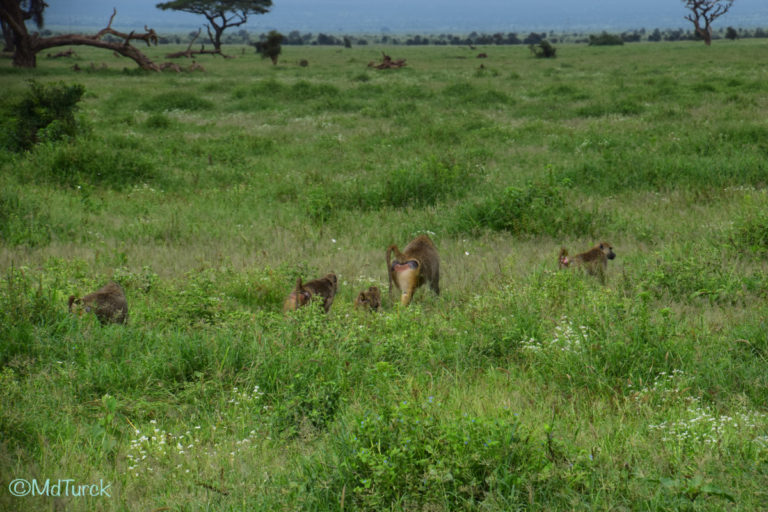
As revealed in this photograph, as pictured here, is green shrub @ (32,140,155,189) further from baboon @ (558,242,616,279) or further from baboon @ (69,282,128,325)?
baboon @ (558,242,616,279)

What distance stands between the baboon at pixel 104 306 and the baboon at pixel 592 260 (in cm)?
471

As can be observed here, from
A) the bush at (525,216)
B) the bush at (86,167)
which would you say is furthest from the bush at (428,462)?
the bush at (86,167)

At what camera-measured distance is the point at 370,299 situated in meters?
6.65

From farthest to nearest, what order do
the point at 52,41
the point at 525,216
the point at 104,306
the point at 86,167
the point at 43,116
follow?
the point at 52,41 < the point at 43,116 < the point at 86,167 < the point at 525,216 < the point at 104,306

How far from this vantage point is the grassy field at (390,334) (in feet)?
11.3

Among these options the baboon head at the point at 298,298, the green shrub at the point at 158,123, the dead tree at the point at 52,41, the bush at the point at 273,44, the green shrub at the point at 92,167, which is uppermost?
the bush at the point at 273,44

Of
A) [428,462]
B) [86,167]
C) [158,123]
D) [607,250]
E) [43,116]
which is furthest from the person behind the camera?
[158,123]

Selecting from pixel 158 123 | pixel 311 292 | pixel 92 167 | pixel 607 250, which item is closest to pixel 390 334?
pixel 311 292

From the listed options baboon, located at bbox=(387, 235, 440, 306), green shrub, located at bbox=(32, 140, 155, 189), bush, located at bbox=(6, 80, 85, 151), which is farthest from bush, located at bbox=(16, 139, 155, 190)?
baboon, located at bbox=(387, 235, 440, 306)

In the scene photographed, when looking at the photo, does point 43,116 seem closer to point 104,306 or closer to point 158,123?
point 158,123

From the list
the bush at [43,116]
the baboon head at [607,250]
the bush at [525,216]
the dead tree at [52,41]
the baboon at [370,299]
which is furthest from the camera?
the dead tree at [52,41]

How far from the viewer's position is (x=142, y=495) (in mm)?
3555

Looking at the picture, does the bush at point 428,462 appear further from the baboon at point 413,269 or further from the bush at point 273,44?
the bush at point 273,44

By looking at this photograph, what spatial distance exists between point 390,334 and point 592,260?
289 centimetres
